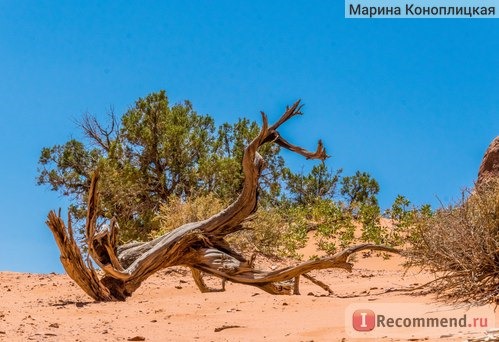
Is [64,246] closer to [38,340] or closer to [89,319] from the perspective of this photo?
[89,319]

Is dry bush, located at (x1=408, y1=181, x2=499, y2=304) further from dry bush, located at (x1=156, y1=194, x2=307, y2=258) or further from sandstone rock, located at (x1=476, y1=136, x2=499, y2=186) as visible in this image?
dry bush, located at (x1=156, y1=194, x2=307, y2=258)

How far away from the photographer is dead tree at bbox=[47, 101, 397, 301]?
996 centimetres

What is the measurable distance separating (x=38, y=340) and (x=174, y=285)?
611 cm

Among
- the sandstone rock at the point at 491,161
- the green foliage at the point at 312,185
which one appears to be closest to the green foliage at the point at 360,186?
the green foliage at the point at 312,185

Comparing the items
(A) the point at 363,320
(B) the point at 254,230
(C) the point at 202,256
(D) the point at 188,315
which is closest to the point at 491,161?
(B) the point at 254,230

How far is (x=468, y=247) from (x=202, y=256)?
4.28 meters

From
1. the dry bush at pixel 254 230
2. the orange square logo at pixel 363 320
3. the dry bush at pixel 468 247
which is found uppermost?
the dry bush at pixel 254 230

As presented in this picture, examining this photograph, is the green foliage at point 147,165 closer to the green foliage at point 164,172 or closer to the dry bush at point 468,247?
the green foliage at point 164,172

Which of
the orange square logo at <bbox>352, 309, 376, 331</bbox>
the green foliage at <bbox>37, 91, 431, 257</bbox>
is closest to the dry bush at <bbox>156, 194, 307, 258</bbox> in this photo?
the green foliage at <bbox>37, 91, 431, 257</bbox>

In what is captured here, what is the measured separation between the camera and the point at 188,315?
840cm

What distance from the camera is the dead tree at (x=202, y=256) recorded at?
392 inches

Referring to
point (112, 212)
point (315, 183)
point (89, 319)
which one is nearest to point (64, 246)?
point (89, 319)

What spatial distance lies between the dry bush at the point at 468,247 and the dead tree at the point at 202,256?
2344 millimetres

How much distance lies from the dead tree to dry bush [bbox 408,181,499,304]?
2.34 m
